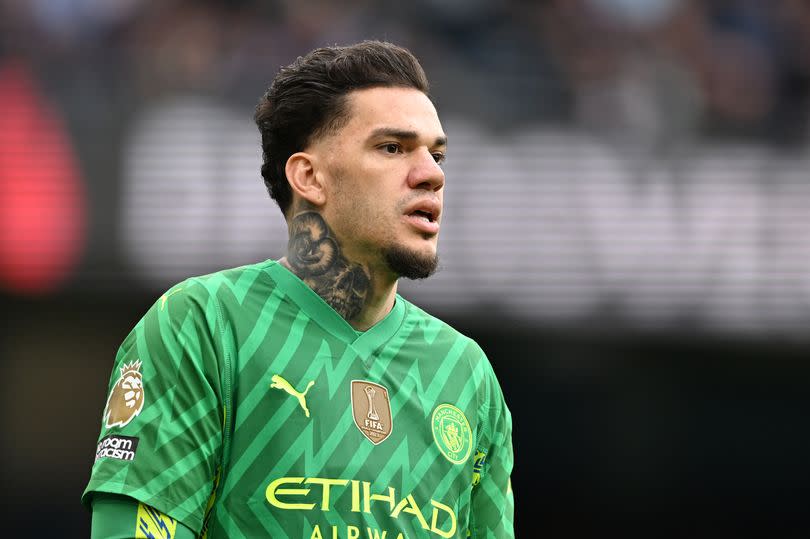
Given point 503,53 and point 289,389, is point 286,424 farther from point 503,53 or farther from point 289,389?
point 503,53

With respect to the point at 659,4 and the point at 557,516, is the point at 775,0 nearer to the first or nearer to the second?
the point at 659,4

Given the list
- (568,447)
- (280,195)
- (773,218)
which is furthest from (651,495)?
(280,195)

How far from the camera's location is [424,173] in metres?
3.25

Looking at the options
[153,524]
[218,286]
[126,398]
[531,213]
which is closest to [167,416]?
[126,398]

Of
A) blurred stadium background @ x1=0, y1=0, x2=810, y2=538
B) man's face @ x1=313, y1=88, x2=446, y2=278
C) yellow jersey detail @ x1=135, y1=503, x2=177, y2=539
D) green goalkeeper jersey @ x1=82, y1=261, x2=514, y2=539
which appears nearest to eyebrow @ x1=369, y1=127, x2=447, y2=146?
man's face @ x1=313, y1=88, x2=446, y2=278

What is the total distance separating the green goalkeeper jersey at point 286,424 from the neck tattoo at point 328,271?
1.5 inches

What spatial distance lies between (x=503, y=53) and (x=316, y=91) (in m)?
6.28

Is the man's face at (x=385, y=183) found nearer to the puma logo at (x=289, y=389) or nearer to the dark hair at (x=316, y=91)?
the dark hair at (x=316, y=91)

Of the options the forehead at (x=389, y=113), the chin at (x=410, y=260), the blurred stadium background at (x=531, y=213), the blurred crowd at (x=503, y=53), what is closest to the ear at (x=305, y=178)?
the forehead at (x=389, y=113)

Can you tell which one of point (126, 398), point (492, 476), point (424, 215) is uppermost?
point (424, 215)

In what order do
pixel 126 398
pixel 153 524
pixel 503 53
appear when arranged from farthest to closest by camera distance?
pixel 503 53, pixel 126 398, pixel 153 524

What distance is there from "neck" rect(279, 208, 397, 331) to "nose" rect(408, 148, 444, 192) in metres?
0.25

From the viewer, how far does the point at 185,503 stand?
285 cm

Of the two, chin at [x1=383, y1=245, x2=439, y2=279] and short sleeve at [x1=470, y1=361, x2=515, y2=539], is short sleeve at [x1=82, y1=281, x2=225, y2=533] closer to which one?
chin at [x1=383, y1=245, x2=439, y2=279]
